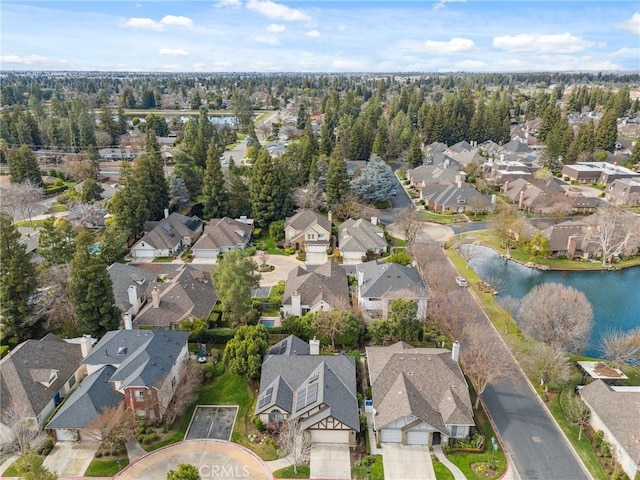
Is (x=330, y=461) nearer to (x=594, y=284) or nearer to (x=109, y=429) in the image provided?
(x=109, y=429)

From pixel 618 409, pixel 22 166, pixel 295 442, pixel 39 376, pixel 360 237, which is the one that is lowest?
pixel 295 442

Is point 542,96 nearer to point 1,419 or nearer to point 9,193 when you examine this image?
point 9,193

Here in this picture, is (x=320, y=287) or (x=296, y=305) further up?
(x=320, y=287)

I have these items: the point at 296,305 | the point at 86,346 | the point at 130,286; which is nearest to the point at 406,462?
the point at 296,305

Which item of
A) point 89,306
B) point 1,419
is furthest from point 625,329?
point 1,419

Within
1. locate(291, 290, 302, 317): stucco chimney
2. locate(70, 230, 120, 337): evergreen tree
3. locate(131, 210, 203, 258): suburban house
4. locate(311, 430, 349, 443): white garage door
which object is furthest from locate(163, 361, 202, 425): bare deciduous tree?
locate(131, 210, 203, 258): suburban house
